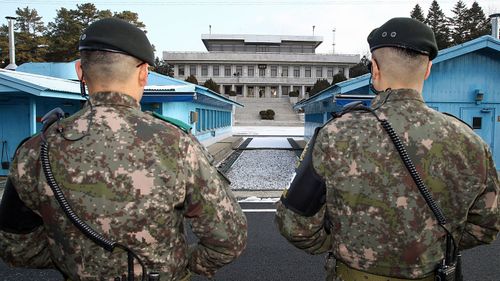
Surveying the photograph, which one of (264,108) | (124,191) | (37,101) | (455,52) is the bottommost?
(124,191)

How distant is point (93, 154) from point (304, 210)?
97 centimetres

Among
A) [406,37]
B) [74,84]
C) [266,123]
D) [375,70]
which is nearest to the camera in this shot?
[406,37]

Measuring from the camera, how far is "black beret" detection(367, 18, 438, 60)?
1.93m

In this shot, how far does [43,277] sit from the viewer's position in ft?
14.7

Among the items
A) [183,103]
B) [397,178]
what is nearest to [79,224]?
[397,178]

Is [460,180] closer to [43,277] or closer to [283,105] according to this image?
[43,277]

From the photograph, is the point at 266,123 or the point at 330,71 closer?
the point at 266,123

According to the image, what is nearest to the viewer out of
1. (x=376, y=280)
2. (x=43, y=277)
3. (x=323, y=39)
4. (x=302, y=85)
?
(x=376, y=280)

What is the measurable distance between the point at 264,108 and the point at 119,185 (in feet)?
191

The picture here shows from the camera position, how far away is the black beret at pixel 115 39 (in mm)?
1706

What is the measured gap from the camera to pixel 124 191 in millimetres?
1603

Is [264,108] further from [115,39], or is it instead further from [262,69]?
[115,39]

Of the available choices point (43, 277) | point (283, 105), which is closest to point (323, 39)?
point (283, 105)

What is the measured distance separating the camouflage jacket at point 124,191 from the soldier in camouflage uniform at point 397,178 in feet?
1.65
